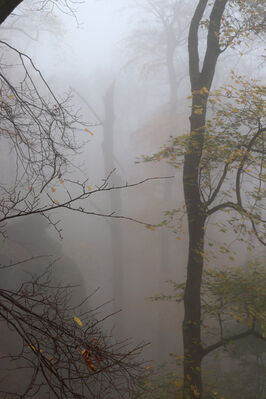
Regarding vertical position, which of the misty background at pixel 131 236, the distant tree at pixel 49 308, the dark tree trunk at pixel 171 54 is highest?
the dark tree trunk at pixel 171 54

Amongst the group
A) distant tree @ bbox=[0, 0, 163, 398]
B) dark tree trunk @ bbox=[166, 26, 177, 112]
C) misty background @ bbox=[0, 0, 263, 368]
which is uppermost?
dark tree trunk @ bbox=[166, 26, 177, 112]

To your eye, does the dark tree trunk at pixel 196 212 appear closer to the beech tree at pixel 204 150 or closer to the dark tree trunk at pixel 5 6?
the beech tree at pixel 204 150

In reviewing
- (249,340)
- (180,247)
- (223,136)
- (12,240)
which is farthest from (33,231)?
(223,136)

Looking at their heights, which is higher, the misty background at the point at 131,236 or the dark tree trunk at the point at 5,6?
the misty background at the point at 131,236

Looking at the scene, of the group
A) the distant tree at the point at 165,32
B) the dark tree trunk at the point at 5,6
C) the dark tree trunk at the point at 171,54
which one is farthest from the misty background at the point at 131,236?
the dark tree trunk at the point at 5,6

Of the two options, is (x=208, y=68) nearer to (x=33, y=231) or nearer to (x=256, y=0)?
(x=256, y=0)

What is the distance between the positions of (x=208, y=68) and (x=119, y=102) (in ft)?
83.5

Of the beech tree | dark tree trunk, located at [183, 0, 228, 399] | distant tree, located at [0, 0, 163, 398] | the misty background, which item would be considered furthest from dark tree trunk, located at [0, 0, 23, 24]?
the misty background

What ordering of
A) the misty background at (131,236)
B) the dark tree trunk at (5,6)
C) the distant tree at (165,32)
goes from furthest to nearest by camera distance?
the distant tree at (165,32) < the misty background at (131,236) < the dark tree trunk at (5,6)

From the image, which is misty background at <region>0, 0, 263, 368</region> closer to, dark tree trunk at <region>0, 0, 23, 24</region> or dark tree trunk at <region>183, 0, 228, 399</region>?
dark tree trunk at <region>183, 0, 228, 399</region>

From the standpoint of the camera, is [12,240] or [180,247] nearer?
[12,240]

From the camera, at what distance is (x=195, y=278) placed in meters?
6.37

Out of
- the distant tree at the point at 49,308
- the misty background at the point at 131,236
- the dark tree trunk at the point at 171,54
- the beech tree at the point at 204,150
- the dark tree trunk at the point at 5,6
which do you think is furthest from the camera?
the dark tree trunk at the point at 171,54

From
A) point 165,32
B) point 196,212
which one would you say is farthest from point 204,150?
point 165,32
